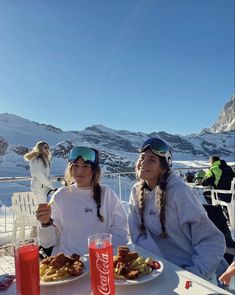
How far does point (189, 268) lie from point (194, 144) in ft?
218

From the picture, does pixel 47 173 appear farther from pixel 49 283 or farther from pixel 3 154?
pixel 3 154

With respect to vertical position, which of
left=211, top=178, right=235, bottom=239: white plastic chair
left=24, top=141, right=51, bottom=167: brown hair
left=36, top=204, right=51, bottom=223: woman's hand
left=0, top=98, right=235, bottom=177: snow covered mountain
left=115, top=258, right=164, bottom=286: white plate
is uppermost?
left=0, top=98, right=235, bottom=177: snow covered mountain

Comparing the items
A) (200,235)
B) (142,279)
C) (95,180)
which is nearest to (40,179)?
(95,180)

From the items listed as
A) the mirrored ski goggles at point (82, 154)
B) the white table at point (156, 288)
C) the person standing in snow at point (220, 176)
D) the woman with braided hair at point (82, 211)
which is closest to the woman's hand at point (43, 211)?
the woman with braided hair at point (82, 211)

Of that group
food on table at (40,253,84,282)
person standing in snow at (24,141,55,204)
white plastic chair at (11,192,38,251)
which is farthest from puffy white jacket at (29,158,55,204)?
food on table at (40,253,84,282)

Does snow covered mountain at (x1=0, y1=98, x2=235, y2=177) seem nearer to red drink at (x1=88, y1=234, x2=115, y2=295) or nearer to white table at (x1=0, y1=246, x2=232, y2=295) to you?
white table at (x1=0, y1=246, x2=232, y2=295)

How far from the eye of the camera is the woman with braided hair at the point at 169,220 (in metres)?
1.47

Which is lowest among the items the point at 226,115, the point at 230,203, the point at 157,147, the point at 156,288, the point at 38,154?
the point at 230,203

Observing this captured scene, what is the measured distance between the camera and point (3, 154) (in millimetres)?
23812

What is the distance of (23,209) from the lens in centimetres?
446

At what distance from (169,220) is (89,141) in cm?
2575

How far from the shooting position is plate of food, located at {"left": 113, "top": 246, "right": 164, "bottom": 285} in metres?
0.97

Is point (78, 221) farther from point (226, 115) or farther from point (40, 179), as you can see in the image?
point (226, 115)

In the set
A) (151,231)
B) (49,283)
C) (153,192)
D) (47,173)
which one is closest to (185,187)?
(153,192)
